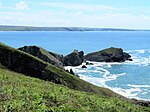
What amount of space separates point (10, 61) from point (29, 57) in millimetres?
3648

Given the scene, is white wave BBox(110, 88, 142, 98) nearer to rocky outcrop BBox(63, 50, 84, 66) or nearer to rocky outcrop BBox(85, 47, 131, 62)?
rocky outcrop BBox(63, 50, 84, 66)

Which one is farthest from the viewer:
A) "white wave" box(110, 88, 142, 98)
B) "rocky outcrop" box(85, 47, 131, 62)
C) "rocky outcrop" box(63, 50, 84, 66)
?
Answer: "rocky outcrop" box(85, 47, 131, 62)

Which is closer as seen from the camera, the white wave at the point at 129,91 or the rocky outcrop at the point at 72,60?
the white wave at the point at 129,91

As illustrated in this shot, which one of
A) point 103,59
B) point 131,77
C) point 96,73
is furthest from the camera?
point 103,59

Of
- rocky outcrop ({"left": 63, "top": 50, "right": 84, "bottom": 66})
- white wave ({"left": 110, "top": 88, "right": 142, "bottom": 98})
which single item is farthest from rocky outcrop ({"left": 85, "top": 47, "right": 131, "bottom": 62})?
white wave ({"left": 110, "top": 88, "right": 142, "bottom": 98})

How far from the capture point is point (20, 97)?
20.9m

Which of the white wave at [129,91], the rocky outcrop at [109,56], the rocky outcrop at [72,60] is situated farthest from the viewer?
the rocky outcrop at [109,56]

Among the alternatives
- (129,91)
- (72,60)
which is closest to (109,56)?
(72,60)

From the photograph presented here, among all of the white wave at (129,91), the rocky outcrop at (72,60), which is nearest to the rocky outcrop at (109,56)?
the rocky outcrop at (72,60)

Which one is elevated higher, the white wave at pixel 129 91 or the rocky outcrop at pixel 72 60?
the rocky outcrop at pixel 72 60

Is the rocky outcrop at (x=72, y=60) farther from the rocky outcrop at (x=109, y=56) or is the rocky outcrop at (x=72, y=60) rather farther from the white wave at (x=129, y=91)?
the white wave at (x=129, y=91)

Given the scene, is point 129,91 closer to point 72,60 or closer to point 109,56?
point 72,60

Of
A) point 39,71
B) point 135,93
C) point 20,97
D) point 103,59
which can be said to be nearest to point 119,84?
point 135,93

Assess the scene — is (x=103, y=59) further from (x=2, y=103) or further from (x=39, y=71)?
(x=2, y=103)
